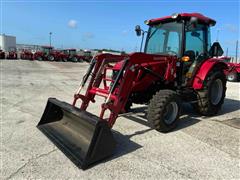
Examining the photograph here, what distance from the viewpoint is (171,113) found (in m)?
4.75

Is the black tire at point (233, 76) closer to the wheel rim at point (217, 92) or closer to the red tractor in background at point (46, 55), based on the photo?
the wheel rim at point (217, 92)

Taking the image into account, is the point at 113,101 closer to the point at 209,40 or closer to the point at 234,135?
the point at 234,135

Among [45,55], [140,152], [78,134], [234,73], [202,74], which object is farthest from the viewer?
[45,55]

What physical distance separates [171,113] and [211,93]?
1764 mm

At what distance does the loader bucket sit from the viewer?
327 centimetres

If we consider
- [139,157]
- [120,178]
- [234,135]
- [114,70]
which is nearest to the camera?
[120,178]

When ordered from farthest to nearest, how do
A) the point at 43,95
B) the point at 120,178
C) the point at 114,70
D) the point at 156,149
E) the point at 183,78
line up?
the point at 43,95 → the point at 183,78 → the point at 114,70 → the point at 156,149 → the point at 120,178

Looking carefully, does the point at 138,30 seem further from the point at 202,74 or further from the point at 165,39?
the point at 202,74

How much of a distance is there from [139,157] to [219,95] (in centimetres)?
371

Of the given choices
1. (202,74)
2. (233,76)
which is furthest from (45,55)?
(202,74)

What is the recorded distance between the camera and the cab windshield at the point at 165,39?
540 centimetres

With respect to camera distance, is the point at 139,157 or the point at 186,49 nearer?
the point at 139,157

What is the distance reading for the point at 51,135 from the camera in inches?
161

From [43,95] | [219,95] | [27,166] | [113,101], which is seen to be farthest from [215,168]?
[43,95]
